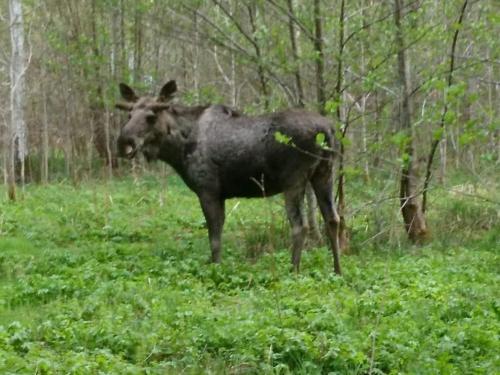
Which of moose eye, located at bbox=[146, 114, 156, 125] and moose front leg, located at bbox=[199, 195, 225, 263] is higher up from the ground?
moose eye, located at bbox=[146, 114, 156, 125]

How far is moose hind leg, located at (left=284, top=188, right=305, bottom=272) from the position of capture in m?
9.23

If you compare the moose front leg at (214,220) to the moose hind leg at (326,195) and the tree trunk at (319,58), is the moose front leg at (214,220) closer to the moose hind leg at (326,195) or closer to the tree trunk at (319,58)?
the moose hind leg at (326,195)

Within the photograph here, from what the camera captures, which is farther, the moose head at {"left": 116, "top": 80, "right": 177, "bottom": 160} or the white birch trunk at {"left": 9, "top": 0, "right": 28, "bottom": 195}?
the white birch trunk at {"left": 9, "top": 0, "right": 28, "bottom": 195}

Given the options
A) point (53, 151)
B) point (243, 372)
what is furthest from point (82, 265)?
point (53, 151)

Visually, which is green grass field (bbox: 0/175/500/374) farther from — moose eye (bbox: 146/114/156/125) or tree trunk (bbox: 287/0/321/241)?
moose eye (bbox: 146/114/156/125)

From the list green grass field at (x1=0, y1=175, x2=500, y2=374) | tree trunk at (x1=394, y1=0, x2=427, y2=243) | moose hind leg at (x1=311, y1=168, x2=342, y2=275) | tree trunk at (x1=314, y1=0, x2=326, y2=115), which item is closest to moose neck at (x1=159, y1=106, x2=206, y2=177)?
green grass field at (x1=0, y1=175, x2=500, y2=374)

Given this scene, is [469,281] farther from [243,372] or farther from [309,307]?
[243,372]

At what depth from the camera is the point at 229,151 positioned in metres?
9.74

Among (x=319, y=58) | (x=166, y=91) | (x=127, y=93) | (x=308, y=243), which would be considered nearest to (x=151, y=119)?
(x=166, y=91)

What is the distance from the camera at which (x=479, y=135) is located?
16.6ft

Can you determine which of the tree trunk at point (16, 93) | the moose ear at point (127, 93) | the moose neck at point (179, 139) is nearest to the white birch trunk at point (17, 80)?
the tree trunk at point (16, 93)

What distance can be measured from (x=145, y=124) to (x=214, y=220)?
1.43 meters

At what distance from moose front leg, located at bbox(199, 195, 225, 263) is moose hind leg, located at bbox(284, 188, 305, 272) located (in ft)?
3.11

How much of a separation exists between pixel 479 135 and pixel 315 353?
1.83 meters
